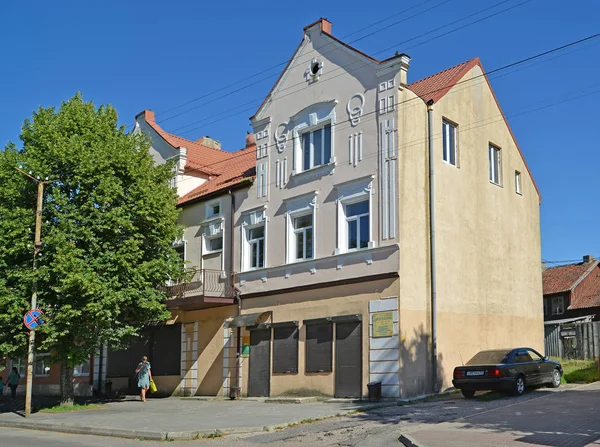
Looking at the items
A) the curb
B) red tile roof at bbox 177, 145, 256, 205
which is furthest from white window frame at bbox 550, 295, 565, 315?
the curb

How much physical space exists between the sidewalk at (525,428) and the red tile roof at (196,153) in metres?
19.7

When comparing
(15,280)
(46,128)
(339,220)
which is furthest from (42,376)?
(339,220)

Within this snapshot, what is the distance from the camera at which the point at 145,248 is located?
1006 inches

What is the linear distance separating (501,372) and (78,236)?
45.1 feet

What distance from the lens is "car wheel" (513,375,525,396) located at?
64.9 ft

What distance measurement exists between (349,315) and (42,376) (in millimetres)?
21780

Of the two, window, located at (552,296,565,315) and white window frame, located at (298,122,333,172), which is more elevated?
white window frame, located at (298,122,333,172)

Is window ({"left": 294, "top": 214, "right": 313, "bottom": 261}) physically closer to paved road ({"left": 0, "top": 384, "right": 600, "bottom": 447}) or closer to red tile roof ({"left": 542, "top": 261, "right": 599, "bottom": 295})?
paved road ({"left": 0, "top": 384, "right": 600, "bottom": 447})

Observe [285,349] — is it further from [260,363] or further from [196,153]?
[196,153]

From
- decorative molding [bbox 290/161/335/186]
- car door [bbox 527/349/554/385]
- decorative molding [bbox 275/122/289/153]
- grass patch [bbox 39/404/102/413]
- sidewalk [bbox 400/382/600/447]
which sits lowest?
grass patch [bbox 39/404/102/413]

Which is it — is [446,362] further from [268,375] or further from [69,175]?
[69,175]

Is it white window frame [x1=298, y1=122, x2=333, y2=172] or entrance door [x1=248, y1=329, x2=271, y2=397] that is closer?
white window frame [x1=298, y1=122, x2=333, y2=172]

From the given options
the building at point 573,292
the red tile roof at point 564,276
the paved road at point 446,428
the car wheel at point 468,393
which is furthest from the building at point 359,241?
the red tile roof at point 564,276

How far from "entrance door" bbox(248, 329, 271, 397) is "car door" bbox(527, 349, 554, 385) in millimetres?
9092
